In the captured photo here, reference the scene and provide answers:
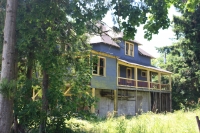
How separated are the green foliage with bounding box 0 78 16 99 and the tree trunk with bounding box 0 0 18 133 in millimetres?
230

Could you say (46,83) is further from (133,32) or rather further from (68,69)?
(133,32)

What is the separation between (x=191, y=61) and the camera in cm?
3098

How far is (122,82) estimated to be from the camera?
85.7ft

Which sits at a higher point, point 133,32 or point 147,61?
point 147,61

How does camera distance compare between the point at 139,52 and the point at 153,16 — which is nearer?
the point at 153,16

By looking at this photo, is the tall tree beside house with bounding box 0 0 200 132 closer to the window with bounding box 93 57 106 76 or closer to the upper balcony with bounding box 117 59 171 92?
the window with bounding box 93 57 106 76

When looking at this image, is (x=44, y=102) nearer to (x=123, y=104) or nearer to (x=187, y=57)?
(x=123, y=104)

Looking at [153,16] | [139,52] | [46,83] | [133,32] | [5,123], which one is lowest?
[5,123]

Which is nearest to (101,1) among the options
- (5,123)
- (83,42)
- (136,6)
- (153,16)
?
(136,6)

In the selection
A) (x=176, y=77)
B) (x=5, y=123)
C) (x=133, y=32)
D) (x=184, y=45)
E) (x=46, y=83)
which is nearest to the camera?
(x=5, y=123)

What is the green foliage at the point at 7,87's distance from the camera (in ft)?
23.8

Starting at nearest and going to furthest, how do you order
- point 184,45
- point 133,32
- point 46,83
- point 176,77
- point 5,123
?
point 5,123
point 133,32
point 46,83
point 184,45
point 176,77

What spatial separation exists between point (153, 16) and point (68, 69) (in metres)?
4.23

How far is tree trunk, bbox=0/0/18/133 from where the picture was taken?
7.58 metres
